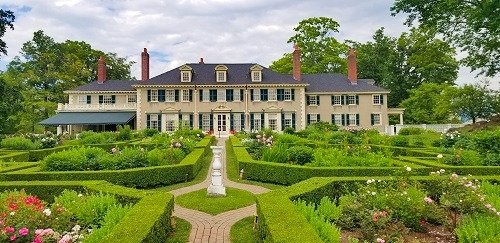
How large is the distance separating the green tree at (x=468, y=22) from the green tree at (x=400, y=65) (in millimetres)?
13625

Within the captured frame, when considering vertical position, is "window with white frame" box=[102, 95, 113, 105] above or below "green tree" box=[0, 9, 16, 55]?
below

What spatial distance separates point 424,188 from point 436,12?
2026 cm

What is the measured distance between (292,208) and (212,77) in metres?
35.3

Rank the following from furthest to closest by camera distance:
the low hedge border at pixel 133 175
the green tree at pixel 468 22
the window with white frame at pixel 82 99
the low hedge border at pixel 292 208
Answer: the window with white frame at pixel 82 99 < the green tree at pixel 468 22 < the low hedge border at pixel 133 175 < the low hedge border at pixel 292 208

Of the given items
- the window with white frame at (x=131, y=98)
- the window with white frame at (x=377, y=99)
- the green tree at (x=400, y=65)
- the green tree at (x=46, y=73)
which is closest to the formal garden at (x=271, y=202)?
the window with white frame at (x=377, y=99)

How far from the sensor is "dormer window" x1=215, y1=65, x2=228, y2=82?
131ft

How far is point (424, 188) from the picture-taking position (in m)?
8.55

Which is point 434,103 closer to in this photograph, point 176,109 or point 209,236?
point 176,109

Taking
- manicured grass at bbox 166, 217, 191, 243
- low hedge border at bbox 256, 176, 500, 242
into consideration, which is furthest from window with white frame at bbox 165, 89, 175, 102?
manicured grass at bbox 166, 217, 191, 243

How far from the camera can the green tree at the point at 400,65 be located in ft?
158

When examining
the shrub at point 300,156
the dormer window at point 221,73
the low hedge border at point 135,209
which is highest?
the dormer window at point 221,73

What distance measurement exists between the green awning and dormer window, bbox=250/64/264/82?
13.2 metres

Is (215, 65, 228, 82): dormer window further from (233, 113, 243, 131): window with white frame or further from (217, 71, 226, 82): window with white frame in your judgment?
(233, 113, 243, 131): window with white frame

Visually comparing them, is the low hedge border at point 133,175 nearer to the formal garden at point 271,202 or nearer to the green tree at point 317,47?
the formal garden at point 271,202
